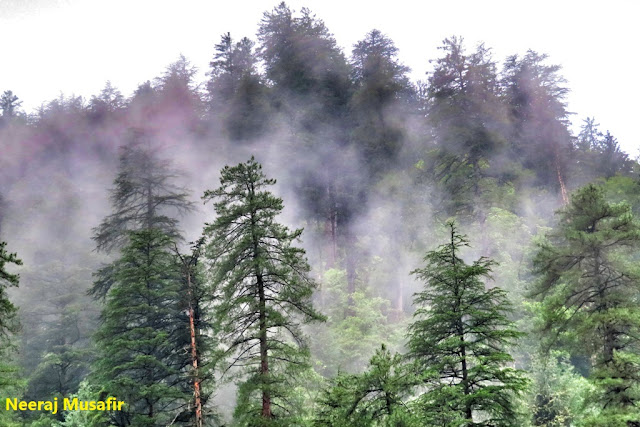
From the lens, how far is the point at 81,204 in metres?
42.4

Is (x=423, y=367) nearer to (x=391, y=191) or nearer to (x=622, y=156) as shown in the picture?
(x=391, y=191)

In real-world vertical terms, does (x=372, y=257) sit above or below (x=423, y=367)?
above

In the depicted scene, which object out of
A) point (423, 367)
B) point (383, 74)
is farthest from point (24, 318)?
point (383, 74)

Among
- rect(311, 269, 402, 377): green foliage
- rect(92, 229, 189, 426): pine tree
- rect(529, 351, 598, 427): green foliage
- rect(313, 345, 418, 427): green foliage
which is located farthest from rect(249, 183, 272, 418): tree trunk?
rect(529, 351, 598, 427): green foliage

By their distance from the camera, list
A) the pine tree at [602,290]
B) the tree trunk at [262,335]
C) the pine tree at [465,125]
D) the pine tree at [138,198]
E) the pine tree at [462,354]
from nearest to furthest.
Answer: the pine tree at [462,354] < the tree trunk at [262,335] < the pine tree at [602,290] < the pine tree at [138,198] < the pine tree at [465,125]

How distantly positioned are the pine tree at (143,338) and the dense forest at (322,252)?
0.09m

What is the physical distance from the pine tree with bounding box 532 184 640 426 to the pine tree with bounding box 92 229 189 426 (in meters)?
11.8

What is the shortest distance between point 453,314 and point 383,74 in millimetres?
29286

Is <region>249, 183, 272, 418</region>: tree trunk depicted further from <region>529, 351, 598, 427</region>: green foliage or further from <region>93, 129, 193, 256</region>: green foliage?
<region>529, 351, 598, 427</region>: green foliage

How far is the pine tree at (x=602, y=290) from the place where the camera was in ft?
33.5

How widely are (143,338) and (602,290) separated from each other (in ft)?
46.4

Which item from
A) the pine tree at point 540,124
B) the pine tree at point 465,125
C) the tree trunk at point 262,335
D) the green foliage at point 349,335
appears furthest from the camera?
the pine tree at point 540,124

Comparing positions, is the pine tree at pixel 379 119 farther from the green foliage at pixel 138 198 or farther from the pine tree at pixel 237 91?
A: the green foliage at pixel 138 198

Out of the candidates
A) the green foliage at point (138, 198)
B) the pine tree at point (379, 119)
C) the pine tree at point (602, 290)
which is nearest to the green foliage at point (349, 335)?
the green foliage at point (138, 198)
